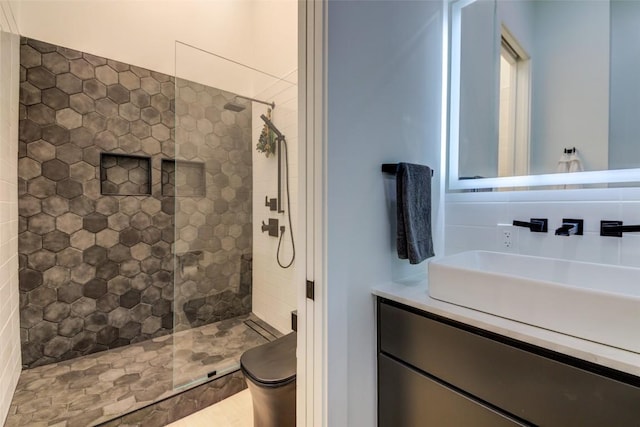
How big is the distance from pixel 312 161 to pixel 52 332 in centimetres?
241

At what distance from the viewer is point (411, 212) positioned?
116 centimetres

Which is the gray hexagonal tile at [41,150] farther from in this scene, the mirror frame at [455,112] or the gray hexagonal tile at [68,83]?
the mirror frame at [455,112]

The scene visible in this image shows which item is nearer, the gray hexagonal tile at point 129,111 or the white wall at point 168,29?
the white wall at point 168,29

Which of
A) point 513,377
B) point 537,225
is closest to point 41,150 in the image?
point 513,377

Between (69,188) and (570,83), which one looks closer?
(570,83)

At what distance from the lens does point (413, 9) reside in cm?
130

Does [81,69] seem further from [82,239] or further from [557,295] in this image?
[557,295]

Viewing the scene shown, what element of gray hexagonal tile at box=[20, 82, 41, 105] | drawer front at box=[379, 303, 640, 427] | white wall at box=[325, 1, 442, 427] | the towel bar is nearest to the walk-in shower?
gray hexagonal tile at box=[20, 82, 41, 105]

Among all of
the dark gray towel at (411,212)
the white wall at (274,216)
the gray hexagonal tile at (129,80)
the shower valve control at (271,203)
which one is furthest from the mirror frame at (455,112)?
the gray hexagonal tile at (129,80)

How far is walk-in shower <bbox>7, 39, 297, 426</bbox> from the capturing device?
1.93 m

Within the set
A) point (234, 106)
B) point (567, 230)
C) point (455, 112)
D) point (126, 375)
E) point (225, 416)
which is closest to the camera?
point (567, 230)

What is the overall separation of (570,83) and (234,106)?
7.42 feet

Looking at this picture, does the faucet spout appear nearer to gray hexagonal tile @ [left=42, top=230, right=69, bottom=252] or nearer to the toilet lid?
the toilet lid

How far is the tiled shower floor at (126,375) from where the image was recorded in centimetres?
156
